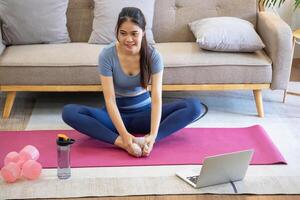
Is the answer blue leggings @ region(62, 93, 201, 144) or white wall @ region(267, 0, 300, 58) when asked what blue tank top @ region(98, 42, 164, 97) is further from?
white wall @ region(267, 0, 300, 58)

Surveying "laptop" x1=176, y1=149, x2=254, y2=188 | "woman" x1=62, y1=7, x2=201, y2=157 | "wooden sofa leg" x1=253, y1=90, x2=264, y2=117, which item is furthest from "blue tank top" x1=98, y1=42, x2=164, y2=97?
"wooden sofa leg" x1=253, y1=90, x2=264, y2=117

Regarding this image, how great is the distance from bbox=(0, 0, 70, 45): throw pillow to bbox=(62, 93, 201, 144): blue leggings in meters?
0.82

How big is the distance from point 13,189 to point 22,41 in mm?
1338

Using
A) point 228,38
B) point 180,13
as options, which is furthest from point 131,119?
point 180,13

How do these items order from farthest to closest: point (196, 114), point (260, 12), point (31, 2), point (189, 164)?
point (260, 12)
point (31, 2)
point (196, 114)
point (189, 164)

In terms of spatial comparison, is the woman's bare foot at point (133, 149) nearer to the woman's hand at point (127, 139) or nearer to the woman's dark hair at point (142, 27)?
the woman's hand at point (127, 139)

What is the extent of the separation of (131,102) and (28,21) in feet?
3.44

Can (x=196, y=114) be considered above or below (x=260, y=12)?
below

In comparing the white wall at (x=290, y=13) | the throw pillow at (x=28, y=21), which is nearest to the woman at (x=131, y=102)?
the throw pillow at (x=28, y=21)

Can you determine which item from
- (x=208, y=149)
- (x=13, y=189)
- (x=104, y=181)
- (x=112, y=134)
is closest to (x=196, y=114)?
(x=208, y=149)

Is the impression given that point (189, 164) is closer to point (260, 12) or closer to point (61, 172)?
point (61, 172)

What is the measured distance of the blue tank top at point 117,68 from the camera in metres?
2.66

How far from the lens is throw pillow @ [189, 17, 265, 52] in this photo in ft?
10.4

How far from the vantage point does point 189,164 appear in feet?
8.47
